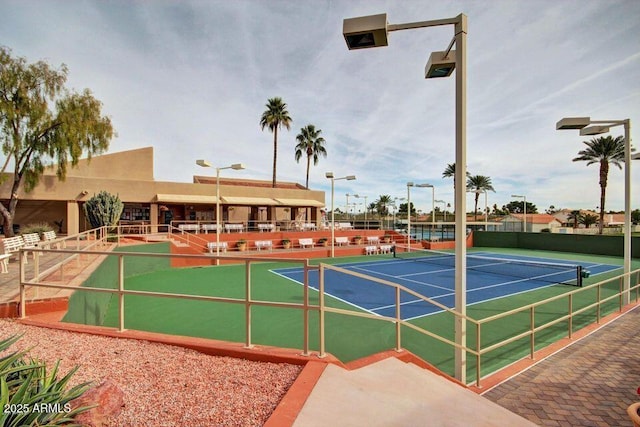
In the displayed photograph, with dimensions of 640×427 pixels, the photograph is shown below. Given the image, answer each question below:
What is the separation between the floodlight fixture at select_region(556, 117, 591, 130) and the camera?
25.8 ft

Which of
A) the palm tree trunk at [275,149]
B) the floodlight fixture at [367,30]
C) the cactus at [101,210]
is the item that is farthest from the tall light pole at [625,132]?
the palm tree trunk at [275,149]

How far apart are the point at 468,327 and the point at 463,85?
24.1 feet

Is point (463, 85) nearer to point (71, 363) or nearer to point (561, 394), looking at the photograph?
point (561, 394)

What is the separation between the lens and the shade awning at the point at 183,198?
26.7 metres

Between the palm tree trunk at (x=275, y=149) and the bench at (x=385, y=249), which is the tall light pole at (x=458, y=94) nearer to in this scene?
the bench at (x=385, y=249)

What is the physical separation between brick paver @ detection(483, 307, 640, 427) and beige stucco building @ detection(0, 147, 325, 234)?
74.8ft

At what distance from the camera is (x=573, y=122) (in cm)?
796

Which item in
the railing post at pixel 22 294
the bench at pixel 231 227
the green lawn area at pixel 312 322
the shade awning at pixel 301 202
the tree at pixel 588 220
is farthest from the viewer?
the tree at pixel 588 220

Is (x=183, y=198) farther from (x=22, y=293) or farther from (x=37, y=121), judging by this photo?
(x=22, y=293)

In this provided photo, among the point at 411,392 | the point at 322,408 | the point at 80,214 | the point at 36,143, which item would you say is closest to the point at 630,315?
the point at 411,392

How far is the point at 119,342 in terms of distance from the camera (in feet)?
14.3

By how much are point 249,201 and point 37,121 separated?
16.7m

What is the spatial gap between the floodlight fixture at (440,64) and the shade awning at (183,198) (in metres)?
25.8

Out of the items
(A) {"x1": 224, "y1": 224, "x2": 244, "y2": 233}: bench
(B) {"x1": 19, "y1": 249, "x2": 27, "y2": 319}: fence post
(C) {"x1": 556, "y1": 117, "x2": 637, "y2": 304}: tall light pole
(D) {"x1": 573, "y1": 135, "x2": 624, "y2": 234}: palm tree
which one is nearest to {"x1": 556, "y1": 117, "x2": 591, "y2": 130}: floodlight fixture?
(C) {"x1": 556, "y1": 117, "x2": 637, "y2": 304}: tall light pole
